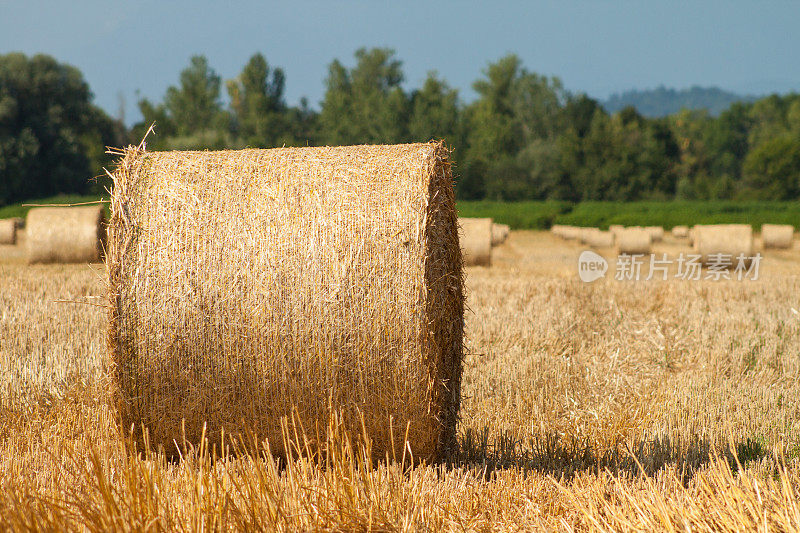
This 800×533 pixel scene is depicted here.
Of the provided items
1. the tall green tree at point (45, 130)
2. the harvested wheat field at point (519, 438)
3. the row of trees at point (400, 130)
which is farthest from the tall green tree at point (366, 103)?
the harvested wheat field at point (519, 438)

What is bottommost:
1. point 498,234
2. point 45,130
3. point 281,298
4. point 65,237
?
point 498,234

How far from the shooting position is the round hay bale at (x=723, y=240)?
1546 cm

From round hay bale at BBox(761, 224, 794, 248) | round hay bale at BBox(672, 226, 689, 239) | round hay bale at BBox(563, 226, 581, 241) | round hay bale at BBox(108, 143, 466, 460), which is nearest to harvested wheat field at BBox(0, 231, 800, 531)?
round hay bale at BBox(108, 143, 466, 460)

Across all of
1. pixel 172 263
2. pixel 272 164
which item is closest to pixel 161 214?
pixel 172 263

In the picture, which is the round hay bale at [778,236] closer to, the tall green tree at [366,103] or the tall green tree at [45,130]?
the tall green tree at [366,103]

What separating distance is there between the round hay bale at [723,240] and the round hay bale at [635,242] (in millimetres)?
3399

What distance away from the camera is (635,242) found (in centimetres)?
1922

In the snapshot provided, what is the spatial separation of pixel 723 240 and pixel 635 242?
370 cm

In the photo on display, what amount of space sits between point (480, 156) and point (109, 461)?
165ft

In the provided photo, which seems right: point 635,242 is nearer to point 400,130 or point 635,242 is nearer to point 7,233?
point 7,233

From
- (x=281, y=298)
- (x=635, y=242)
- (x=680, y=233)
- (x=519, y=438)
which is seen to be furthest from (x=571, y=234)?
(x=281, y=298)

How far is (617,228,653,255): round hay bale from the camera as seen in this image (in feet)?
63.0

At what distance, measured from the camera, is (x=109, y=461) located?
3.80 m

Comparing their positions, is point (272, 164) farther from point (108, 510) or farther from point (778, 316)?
point (778, 316)
